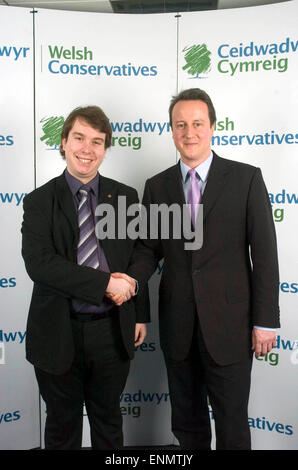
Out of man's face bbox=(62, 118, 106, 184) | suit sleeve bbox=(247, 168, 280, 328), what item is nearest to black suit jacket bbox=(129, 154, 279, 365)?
suit sleeve bbox=(247, 168, 280, 328)

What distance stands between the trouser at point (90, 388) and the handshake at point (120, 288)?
0.13 metres

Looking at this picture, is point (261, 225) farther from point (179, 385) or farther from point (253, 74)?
point (253, 74)

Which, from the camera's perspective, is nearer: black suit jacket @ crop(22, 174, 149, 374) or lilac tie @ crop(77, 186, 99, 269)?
black suit jacket @ crop(22, 174, 149, 374)

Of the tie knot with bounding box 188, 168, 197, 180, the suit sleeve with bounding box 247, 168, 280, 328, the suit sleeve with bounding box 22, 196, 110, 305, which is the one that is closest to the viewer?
the suit sleeve with bounding box 22, 196, 110, 305

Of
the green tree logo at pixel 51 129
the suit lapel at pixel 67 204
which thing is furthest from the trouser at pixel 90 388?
the green tree logo at pixel 51 129

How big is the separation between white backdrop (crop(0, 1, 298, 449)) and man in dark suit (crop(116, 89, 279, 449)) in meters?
0.72

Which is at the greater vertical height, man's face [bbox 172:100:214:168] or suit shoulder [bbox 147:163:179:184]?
man's face [bbox 172:100:214:168]

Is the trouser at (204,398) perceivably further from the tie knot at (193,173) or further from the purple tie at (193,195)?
the tie knot at (193,173)

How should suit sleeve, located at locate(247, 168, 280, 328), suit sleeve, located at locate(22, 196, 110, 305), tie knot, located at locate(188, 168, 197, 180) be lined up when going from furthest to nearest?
tie knot, located at locate(188, 168, 197, 180) < suit sleeve, located at locate(247, 168, 280, 328) < suit sleeve, located at locate(22, 196, 110, 305)

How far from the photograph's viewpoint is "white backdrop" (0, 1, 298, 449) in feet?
8.16

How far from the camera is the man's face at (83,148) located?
71.3 inches

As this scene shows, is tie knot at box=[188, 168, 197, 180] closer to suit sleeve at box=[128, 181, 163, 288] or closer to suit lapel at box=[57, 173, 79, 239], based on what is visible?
suit sleeve at box=[128, 181, 163, 288]
